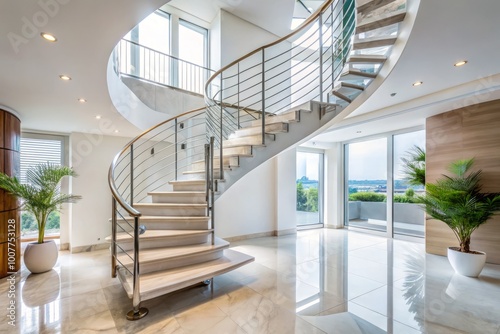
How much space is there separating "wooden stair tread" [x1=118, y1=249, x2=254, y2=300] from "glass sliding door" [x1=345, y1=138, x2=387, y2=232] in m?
4.75

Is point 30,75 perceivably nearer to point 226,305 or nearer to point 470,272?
point 226,305

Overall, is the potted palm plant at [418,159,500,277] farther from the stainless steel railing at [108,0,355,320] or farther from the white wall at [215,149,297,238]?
the white wall at [215,149,297,238]

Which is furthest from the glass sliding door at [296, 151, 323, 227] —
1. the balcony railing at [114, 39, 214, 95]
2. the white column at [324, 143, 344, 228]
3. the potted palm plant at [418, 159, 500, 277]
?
the balcony railing at [114, 39, 214, 95]

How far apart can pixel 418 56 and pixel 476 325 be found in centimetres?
282

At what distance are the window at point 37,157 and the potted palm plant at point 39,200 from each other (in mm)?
1262

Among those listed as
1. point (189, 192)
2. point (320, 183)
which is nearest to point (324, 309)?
point (189, 192)

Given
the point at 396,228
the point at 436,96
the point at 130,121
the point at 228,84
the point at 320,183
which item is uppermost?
the point at 228,84

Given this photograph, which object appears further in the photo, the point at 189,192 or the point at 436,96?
the point at 436,96

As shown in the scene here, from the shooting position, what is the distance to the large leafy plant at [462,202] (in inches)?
135

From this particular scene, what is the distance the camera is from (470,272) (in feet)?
11.0

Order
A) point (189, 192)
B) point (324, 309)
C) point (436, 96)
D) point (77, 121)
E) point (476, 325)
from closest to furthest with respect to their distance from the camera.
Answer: point (476, 325) → point (324, 309) → point (189, 192) → point (436, 96) → point (77, 121)

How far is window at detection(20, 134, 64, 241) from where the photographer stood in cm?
470

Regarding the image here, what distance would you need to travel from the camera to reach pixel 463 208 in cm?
343

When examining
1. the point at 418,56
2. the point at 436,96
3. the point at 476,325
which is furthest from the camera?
the point at 436,96
